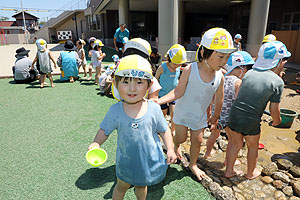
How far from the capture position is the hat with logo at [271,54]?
8.02ft

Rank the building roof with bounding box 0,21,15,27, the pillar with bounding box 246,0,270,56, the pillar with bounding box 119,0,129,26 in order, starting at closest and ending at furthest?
the pillar with bounding box 246,0,270,56 < the pillar with bounding box 119,0,129,26 < the building roof with bounding box 0,21,15,27

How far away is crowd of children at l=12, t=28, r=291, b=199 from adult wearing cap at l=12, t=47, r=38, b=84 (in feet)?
21.2

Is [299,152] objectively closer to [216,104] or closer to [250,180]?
[250,180]

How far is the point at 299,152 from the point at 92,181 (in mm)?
3724

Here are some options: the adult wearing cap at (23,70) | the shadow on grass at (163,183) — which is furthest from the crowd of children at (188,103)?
the adult wearing cap at (23,70)

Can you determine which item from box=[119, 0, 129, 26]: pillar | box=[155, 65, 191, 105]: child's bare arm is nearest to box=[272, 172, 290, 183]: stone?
box=[155, 65, 191, 105]: child's bare arm

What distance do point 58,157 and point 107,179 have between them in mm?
1025

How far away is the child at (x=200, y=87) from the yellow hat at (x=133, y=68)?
2.41 feet

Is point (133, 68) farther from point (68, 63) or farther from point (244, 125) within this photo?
point (68, 63)

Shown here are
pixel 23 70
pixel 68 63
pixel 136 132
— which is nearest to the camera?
pixel 136 132

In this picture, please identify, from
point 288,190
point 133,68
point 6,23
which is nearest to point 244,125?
point 288,190

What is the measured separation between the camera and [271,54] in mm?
2457

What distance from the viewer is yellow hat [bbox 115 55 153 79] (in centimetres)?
165

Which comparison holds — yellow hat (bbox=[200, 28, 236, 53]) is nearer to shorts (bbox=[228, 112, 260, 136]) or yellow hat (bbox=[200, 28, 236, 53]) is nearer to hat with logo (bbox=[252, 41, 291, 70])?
hat with logo (bbox=[252, 41, 291, 70])
